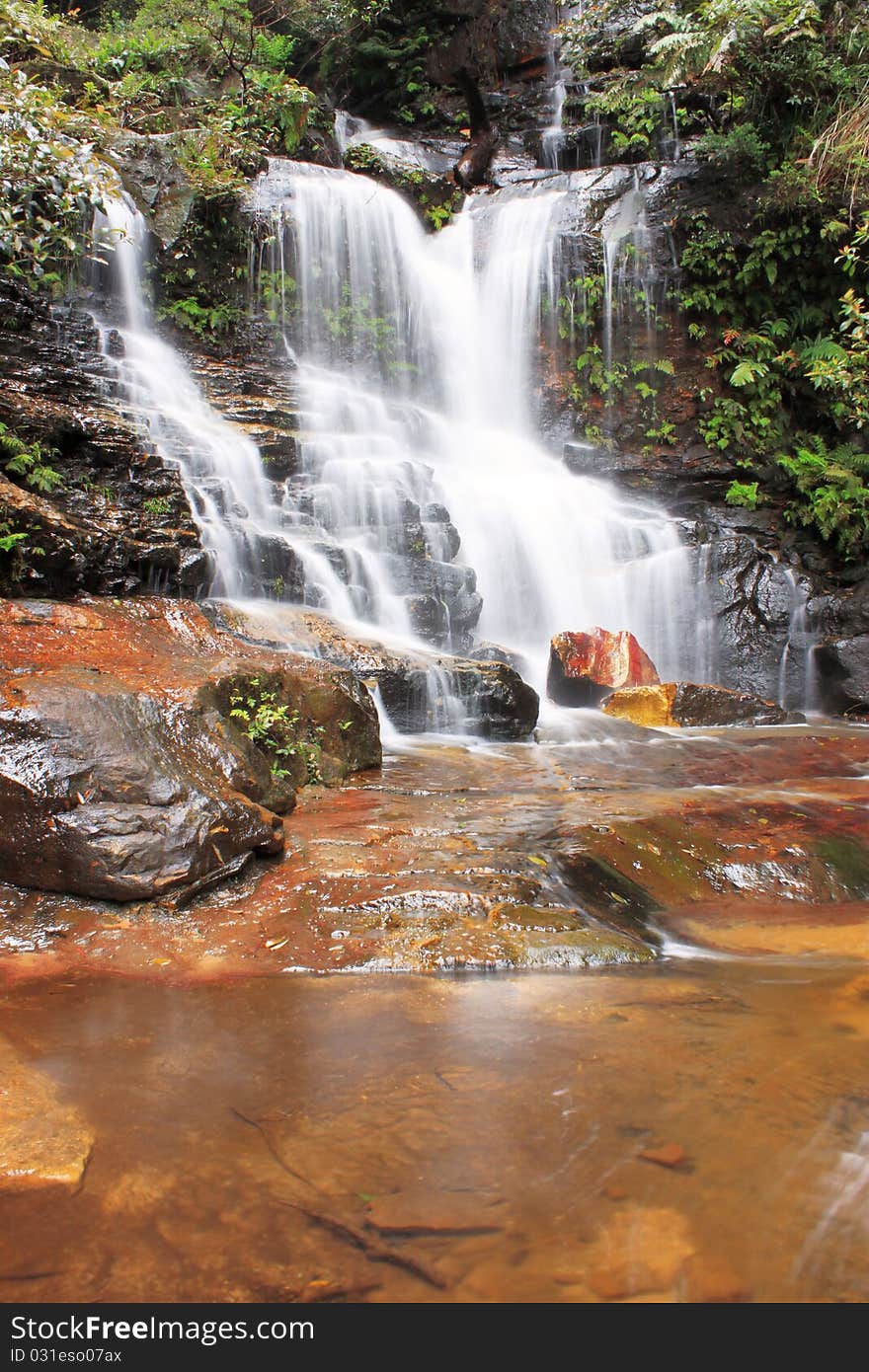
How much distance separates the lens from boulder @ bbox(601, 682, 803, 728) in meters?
8.84

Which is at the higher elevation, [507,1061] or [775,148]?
[775,148]

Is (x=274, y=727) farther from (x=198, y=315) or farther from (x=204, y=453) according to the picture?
(x=198, y=315)

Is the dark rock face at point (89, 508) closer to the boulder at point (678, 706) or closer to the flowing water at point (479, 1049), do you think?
the flowing water at point (479, 1049)

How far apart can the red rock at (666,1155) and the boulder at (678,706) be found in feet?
22.7

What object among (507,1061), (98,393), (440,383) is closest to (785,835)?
(507,1061)

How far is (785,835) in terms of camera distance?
449cm

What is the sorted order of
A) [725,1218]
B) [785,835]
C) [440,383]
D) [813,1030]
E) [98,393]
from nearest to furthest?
[725,1218]
[813,1030]
[785,835]
[98,393]
[440,383]

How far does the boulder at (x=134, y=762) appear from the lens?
11.6 ft

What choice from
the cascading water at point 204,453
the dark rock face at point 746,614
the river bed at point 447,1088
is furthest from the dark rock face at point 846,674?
the river bed at point 447,1088

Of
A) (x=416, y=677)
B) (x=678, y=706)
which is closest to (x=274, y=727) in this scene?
(x=416, y=677)

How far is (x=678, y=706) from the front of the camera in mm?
8859

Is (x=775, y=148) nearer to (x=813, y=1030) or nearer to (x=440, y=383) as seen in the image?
(x=440, y=383)

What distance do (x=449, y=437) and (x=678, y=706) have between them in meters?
6.79

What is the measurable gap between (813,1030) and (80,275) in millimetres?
13310
